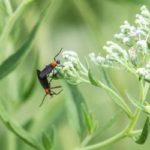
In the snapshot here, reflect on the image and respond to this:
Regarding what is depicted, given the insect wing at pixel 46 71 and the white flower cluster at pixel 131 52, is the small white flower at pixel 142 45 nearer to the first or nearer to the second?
the white flower cluster at pixel 131 52

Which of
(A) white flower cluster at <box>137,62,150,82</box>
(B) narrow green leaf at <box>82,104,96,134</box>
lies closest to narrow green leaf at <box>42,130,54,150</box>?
(B) narrow green leaf at <box>82,104,96,134</box>

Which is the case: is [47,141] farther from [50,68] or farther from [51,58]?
[51,58]

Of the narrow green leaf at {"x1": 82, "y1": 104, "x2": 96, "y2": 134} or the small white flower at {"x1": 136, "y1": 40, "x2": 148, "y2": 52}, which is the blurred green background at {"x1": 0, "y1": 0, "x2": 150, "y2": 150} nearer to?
the narrow green leaf at {"x1": 82, "y1": 104, "x2": 96, "y2": 134}

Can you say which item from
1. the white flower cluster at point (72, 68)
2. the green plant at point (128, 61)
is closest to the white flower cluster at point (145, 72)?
the green plant at point (128, 61)

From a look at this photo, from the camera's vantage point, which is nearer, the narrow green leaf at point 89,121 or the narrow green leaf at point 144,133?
the narrow green leaf at point 144,133

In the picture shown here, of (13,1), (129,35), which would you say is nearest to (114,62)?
(129,35)
